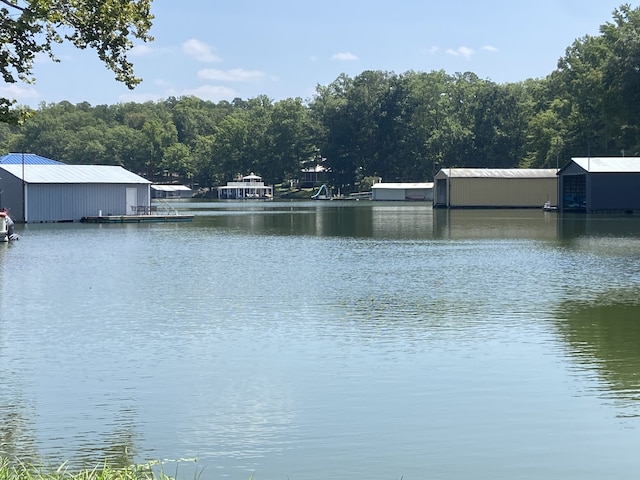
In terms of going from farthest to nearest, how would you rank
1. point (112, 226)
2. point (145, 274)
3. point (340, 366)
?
point (112, 226)
point (145, 274)
point (340, 366)

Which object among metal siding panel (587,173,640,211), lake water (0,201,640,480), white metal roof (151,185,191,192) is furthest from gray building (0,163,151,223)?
white metal roof (151,185,191,192)

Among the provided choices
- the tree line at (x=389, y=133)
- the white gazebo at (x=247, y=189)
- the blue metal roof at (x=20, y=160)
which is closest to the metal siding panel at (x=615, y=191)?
the tree line at (x=389, y=133)

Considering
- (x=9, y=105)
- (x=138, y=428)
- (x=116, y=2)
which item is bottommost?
(x=138, y=428)

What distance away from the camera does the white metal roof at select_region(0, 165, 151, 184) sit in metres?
59.9

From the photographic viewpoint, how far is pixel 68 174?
207 ft

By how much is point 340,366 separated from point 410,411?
9.56ft

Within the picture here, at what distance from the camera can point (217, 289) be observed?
25.7m

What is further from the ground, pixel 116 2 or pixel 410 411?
pixel 116 2

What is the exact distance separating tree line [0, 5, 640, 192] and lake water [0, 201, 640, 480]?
64.8 meters

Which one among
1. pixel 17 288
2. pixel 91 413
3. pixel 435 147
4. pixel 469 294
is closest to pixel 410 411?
pixel 91 413

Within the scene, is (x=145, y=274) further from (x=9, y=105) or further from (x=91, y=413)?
(x=91, y=413)

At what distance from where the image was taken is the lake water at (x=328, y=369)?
10594mm

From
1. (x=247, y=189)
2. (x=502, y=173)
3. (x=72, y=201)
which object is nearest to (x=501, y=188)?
(x=502, y=173)

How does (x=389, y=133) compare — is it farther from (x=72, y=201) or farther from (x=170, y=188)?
(x=72, y=201)
